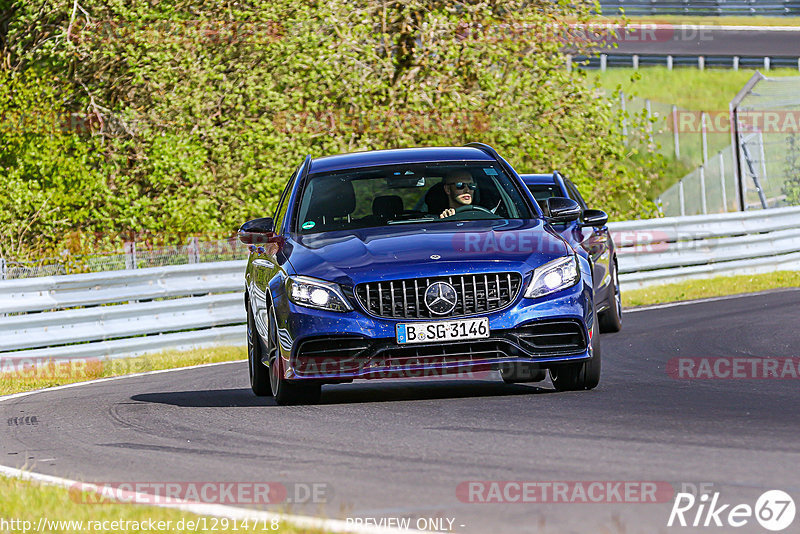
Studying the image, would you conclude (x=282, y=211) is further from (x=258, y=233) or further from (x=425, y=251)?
(x=425, y=251)

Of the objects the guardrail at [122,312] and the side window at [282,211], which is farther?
the guardrail at [122,312]

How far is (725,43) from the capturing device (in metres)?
54.8

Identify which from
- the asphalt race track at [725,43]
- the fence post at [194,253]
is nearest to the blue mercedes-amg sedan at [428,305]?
the fence post at [194,253]

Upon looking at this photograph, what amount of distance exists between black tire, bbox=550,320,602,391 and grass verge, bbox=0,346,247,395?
6316 mm

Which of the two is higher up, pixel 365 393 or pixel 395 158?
pixel 395 158

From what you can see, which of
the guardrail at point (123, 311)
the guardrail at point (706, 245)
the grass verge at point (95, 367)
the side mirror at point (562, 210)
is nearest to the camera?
the side mirror at point (562, 210)

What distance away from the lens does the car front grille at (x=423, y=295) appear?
9.34m

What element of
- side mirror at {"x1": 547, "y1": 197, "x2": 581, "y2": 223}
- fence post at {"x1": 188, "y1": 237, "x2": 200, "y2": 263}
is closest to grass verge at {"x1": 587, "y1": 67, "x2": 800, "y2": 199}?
fence post at {"x1": 188, "y1": 237, "x2": 200, "y2": 263}

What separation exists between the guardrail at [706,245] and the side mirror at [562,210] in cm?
1167

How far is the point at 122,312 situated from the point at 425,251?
28.6ft

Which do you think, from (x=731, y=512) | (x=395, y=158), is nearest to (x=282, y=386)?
(x=395, y=158)

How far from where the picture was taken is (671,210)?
120 feet

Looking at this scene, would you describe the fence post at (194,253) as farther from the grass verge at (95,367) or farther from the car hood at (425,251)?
the car hood at (425,251)

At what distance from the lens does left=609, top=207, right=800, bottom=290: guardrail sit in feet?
76.3
